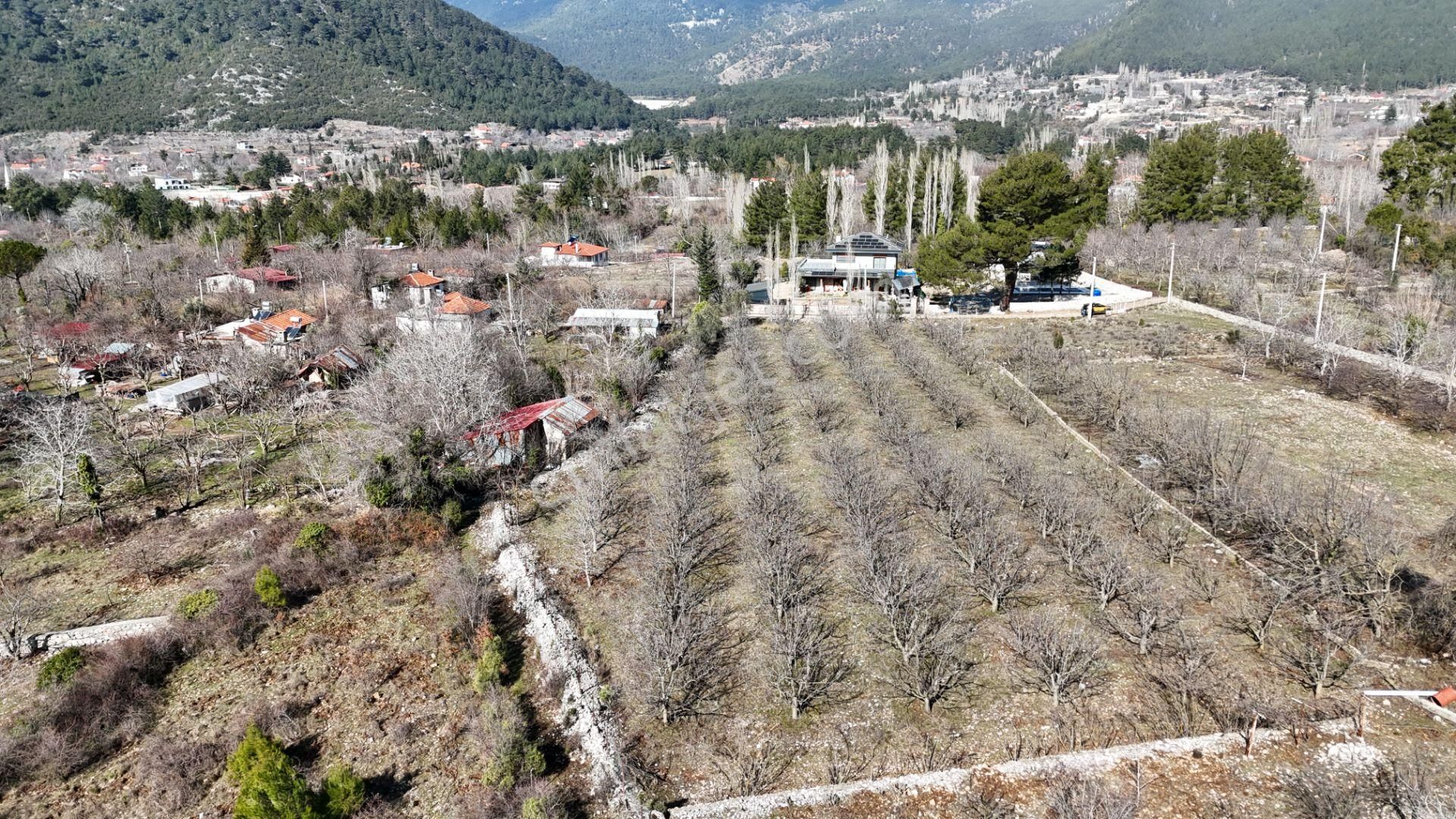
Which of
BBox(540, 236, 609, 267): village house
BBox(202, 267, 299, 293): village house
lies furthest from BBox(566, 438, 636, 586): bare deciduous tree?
BBox(540, 236, 609, 267): village house

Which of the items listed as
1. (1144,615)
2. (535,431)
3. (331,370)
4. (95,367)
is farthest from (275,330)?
(1144,615)

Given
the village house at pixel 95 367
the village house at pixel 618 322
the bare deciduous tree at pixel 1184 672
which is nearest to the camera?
the bare deciduous tree at pixel 1184 672

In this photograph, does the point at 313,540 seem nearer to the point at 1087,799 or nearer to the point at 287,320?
the point at 1087,799

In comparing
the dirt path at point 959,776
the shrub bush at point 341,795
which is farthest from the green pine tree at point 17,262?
the dirt path at point 959,776

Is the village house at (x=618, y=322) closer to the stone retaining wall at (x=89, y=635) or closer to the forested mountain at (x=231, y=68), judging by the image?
the stone retaining wall at (x=89, y=635)

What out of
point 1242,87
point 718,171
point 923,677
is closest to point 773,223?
point 718,171

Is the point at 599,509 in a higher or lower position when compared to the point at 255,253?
lower
